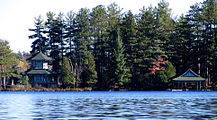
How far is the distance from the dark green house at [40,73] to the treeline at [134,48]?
275 cm

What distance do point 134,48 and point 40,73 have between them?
2302 cm

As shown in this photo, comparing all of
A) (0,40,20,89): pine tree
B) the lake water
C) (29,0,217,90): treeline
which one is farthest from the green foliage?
the lake water

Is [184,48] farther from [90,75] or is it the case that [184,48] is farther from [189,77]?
[90,75]

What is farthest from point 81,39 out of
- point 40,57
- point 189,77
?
point 189,77

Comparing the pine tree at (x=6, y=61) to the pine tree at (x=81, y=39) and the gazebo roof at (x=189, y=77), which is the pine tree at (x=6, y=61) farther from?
the gazebo roof at (x=189, y=77)

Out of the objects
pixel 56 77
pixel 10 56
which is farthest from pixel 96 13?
pixel 10 56

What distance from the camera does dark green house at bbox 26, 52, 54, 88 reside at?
9719cm

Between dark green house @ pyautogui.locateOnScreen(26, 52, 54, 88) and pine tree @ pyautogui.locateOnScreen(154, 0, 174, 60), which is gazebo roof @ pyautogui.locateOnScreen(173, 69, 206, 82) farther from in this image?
dark green house @ pyautogui.locateOnScreen(26, 52, 54, 88)

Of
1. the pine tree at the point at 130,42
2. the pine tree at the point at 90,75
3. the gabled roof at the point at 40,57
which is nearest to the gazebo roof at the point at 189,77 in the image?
the pine tree at the point at 130,42

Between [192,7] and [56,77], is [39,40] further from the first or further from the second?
[192,7]

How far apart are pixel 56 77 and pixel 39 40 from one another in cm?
1271

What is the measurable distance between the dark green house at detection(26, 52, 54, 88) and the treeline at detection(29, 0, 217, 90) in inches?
108

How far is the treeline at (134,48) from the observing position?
289ft

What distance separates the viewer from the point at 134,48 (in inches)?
3637
